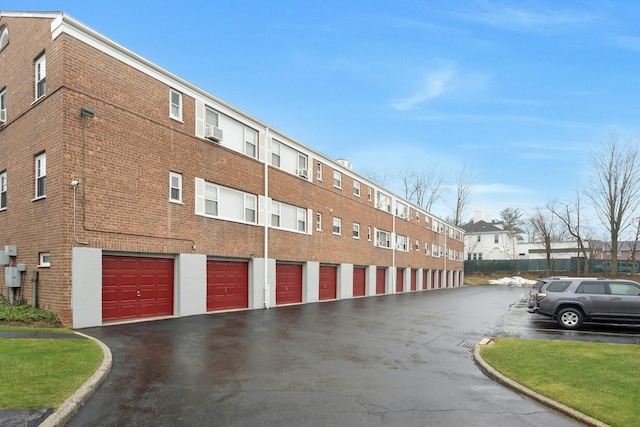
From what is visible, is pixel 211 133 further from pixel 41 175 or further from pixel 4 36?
pixel 4 36

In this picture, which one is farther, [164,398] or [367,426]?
[164,398]

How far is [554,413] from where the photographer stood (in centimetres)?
562

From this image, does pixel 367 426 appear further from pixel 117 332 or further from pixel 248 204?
pixel 248 204

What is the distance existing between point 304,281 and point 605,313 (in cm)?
1350

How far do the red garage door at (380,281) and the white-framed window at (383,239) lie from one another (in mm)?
1978

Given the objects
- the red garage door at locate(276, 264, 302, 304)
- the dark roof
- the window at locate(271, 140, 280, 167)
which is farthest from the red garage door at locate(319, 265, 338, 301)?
the dark roof

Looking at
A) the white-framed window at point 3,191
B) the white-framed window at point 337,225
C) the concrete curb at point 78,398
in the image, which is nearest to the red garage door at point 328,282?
the white-framed window at point 337,225

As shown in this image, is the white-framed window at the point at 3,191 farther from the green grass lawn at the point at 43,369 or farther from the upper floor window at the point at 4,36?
the green grass lawn at the point at 43,369

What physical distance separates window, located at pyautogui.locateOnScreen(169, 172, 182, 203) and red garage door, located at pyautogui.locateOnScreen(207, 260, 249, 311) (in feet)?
9.80

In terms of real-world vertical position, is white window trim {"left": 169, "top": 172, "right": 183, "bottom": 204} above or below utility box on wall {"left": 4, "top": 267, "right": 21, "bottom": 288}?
above

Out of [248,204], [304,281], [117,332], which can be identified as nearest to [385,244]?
[304,281]

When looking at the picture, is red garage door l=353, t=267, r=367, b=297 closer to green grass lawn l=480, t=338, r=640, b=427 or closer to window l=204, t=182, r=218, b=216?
window l=204, t=182, r=218, b=216

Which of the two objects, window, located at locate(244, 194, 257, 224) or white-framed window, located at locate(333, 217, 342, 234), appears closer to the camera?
window, located at locate(244, 194, 257, 224)

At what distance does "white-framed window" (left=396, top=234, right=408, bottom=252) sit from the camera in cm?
3659
